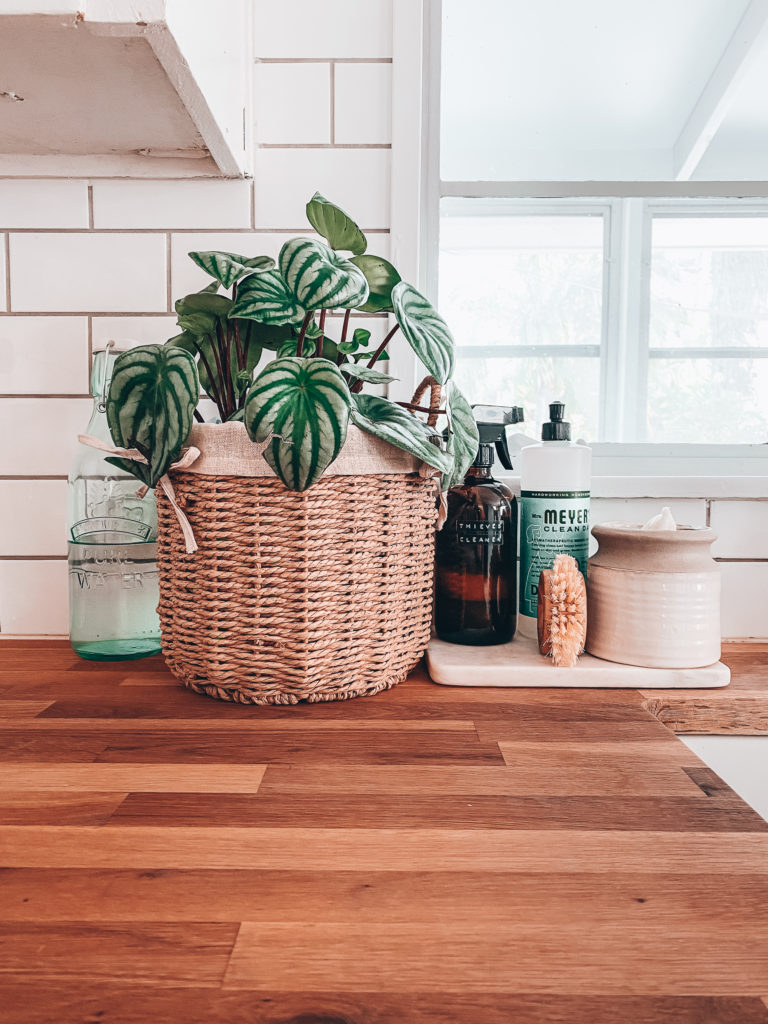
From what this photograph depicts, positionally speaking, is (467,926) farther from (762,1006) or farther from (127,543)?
(127,543)

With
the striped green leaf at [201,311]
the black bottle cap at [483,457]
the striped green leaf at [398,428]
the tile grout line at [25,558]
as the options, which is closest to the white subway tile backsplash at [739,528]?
the black bottle cap at [483,457]

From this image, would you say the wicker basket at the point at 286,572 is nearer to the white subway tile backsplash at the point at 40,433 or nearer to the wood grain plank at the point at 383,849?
the wood grain plank at the point at 383,849

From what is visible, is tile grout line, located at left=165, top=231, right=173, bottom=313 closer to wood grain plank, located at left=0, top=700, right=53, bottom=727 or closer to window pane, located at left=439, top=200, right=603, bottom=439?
window pane, located at left=439, top=200, right=603, bottom=439

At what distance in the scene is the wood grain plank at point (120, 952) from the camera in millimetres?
327

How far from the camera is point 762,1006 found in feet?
1.01

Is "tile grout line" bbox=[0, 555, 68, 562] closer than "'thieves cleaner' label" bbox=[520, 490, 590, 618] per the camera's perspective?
No

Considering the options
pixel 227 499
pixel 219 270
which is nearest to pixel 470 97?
pixel 219 270

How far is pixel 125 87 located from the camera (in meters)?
0.75

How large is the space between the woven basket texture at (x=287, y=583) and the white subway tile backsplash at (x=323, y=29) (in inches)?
25.5

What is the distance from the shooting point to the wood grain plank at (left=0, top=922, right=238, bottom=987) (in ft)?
1.07

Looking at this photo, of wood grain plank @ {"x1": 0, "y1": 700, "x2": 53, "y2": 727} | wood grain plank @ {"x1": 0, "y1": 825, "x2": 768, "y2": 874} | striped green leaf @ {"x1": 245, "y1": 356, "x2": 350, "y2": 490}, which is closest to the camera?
wood grain plank @ {"x1": 0, "y1": 825, "x2": 768, "y2": 874}

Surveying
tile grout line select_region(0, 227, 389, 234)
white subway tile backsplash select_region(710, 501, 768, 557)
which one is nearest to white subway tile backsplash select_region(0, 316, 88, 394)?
tile grout line select_region(0, 227, 389, 234)

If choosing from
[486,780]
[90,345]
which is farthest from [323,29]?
[486,780]

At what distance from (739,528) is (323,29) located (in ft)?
2.95
